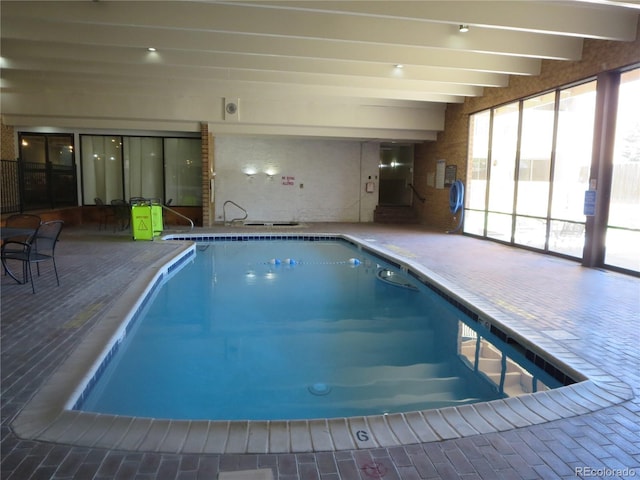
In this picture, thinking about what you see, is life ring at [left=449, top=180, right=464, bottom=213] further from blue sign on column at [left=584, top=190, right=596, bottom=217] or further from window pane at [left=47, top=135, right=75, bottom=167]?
window pane at [left=47, top=135, right=75, bottom=167]

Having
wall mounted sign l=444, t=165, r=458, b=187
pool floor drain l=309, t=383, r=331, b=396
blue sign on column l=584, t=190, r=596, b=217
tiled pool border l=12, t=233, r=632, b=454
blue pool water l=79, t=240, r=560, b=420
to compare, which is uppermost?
wall mounted sign l=444, t=165, r=458, b=187

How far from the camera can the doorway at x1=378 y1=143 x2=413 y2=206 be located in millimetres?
14586

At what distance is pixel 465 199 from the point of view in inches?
424

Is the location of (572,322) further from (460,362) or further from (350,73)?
(350,73)

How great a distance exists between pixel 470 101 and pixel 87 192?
10.5m

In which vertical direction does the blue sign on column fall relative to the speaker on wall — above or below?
below

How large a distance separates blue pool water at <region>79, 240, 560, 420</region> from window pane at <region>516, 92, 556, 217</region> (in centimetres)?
348

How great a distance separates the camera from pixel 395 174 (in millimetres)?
→ 15227

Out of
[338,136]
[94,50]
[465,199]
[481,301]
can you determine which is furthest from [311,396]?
[338,136]

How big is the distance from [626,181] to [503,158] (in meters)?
3.28

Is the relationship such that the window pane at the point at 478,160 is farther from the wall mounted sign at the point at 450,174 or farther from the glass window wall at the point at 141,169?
the glass window wall at the point at 141,169

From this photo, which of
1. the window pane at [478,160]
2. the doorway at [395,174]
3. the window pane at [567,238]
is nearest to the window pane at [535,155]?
the window pane at [567,238]

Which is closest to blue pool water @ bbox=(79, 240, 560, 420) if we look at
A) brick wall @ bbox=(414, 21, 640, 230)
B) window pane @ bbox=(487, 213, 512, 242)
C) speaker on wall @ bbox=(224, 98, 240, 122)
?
window pane @ bbox=(487, 213, 512, 242)

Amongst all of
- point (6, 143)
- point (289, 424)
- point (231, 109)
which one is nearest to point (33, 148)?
point (6, 143)
